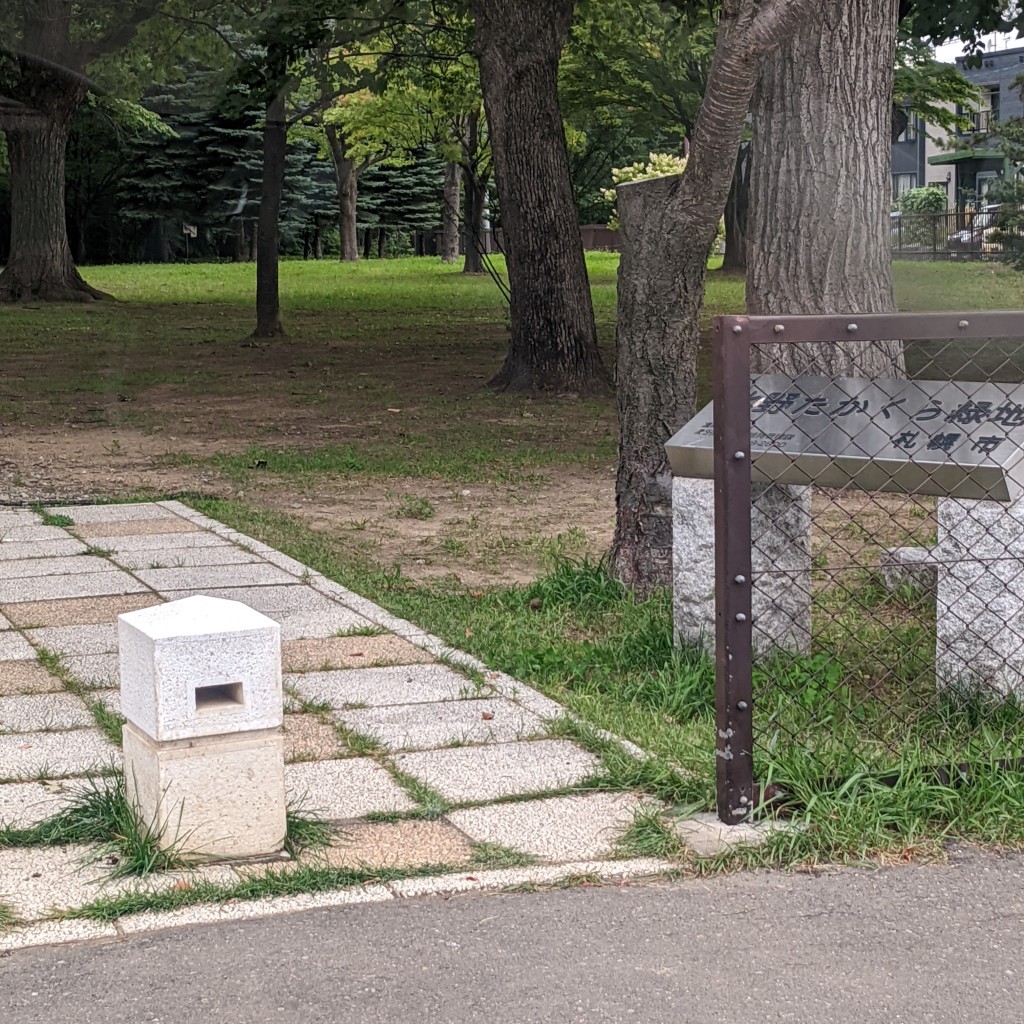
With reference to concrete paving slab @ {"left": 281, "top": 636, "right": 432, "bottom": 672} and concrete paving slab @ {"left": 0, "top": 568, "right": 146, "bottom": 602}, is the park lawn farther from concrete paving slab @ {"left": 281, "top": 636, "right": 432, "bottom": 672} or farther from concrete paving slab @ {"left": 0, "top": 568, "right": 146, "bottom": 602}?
concrete paving slab @ {"left": 0, "top": 568, "right": 146, "bottom": 602}

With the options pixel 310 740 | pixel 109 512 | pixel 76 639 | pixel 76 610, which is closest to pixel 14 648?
pixel 76 639

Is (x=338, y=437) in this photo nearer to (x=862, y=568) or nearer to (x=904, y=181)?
(x=862, y=568)

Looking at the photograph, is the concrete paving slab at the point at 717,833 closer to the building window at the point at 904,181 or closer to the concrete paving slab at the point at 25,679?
the concrete paving slab at the point at 25,679

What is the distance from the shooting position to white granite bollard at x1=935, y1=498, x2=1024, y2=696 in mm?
5094

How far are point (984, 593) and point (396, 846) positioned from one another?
220 centimetres

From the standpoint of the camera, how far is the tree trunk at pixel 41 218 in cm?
2948

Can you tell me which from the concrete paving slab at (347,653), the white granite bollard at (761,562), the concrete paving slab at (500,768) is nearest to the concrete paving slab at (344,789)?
the concrete paving slab at (500,768)

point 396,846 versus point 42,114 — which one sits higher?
point 42,114

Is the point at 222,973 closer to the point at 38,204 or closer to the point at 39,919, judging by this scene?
the point at 39,919

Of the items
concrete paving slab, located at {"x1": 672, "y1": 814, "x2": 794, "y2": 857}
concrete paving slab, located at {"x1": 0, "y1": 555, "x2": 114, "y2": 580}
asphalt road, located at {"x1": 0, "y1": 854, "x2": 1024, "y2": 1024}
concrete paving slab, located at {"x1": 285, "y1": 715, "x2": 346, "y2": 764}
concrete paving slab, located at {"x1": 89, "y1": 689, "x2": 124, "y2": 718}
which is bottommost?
asphalt road, located at {"x1": 0, "y1": 854, "x2": 1024, "y2": 1024}

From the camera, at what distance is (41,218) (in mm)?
29891

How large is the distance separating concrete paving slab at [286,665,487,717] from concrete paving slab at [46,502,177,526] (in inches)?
153

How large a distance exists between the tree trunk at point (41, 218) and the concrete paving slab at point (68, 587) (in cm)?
2275

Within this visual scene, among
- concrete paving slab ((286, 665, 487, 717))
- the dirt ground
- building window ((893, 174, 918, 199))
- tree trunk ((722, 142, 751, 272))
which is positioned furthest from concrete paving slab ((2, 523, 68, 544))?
building window ((893, 174, 918, 199))
